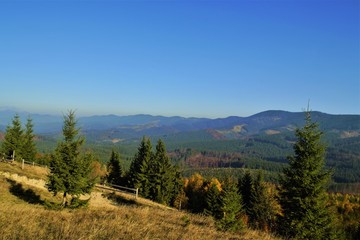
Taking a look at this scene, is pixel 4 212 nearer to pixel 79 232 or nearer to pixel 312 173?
pixel 79 232

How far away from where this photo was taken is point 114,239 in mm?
7836

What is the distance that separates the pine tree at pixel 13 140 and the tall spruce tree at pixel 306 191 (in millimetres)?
47363

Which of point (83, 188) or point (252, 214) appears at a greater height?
point (83, 188)

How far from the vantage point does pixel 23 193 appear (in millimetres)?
28844

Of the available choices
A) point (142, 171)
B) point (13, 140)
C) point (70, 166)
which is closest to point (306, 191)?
point (70, 166)

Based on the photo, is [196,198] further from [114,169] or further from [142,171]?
[142,171]

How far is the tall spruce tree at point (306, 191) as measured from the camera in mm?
24047

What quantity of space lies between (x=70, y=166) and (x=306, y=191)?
18.2 metres

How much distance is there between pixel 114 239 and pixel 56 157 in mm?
19164

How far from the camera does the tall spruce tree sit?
24047mm

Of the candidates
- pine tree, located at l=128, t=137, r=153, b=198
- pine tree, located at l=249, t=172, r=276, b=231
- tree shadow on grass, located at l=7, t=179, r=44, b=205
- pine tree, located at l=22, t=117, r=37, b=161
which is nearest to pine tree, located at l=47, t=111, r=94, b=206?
tree shadow on grass, located at l=7, t=179, r=44, b=205

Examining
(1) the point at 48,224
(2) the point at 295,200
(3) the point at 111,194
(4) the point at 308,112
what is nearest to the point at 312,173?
(2) the point at 295,200

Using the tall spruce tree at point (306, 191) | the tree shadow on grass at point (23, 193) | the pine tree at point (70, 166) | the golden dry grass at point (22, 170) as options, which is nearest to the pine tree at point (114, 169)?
the golden dry grass at point (22, 170)

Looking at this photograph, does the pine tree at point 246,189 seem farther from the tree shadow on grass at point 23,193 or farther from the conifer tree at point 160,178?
the tree shadow on grass at point 23,193
